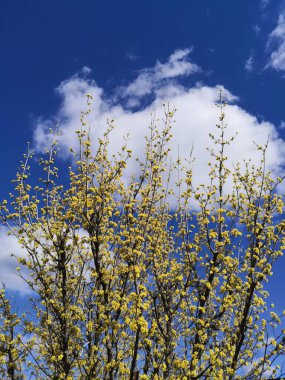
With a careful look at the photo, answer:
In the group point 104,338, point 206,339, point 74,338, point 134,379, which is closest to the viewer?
point 134,379

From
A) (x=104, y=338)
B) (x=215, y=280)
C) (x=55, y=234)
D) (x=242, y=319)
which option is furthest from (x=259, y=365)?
(x=55, y=234)

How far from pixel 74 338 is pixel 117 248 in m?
2.79

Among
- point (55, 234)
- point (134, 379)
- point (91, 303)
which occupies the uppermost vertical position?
point (55, 234)

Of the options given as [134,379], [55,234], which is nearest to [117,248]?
[55,234]

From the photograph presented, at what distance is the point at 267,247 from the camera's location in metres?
11.5

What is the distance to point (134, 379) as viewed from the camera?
25.5 ft

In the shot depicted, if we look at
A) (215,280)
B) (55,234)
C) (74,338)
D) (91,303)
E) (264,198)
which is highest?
(264,198)

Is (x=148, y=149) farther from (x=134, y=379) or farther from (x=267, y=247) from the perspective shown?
(x=134, y=379)

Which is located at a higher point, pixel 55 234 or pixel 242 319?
pixel 55 234

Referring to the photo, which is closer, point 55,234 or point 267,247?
point 267,247

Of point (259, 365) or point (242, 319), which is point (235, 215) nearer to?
point (242, 319)

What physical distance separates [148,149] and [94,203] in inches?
87.8

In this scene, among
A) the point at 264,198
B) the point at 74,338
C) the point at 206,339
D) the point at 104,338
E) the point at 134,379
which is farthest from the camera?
the point at 264,198

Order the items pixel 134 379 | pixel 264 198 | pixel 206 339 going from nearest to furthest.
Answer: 1. pixel 134 379
2. pixel 206 339
3. pixel 264 198
